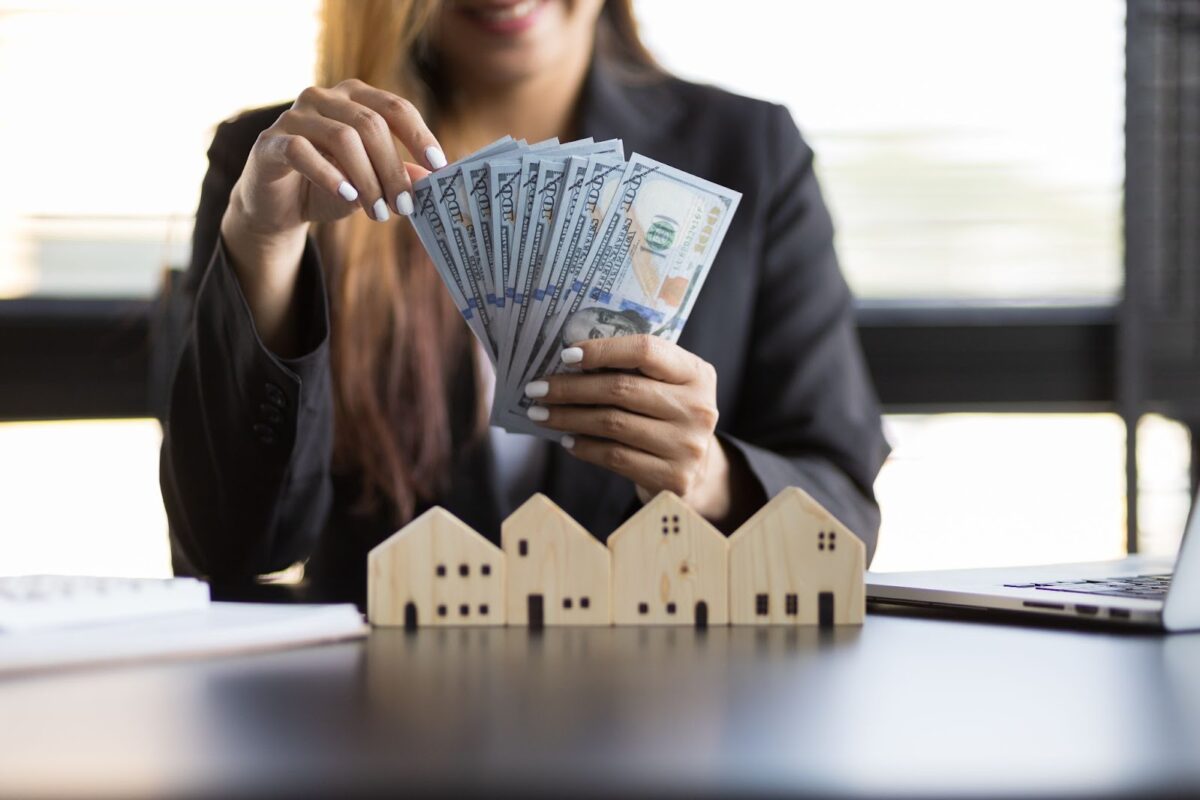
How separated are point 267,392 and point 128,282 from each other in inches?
57.0

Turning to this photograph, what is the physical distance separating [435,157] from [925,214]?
194 cm

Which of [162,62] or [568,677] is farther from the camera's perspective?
[162,62]

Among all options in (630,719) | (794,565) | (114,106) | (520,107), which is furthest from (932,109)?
(630,719)

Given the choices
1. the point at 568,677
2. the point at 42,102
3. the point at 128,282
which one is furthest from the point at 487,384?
the point at 42,102

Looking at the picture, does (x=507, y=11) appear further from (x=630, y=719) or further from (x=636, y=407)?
(x=630, y=719)

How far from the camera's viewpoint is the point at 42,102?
8.35 ft

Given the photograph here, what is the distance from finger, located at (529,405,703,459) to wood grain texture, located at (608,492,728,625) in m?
0.20

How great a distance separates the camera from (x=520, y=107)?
1813 mm

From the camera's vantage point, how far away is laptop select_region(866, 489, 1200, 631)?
816 millimetres

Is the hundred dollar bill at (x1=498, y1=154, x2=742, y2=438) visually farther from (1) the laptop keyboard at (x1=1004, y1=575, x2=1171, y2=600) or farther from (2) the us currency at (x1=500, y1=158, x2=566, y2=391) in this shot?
(1) the laptop keyboard at (x1=1004, y1=575, x2=1171, y2=600)

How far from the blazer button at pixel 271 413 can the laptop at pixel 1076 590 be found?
660mm

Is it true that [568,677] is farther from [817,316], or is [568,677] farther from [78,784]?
[817,316]

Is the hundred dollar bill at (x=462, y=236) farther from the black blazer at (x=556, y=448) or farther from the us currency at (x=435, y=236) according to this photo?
the black blazer at (x=556, y=448)

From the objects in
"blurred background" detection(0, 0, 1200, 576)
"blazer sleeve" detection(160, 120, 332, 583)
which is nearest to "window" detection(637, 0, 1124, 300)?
"blurred background" detection(0, 0, 1200, 576)
